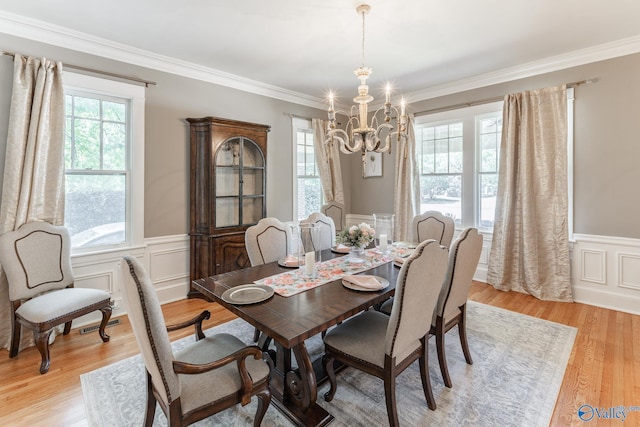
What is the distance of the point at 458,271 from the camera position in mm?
2039

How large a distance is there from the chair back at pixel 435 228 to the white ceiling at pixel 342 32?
71.6 inches

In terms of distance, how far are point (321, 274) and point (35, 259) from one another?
8.01 ft

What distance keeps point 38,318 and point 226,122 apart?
252 centimetres

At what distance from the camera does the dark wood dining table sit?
1.49 meters

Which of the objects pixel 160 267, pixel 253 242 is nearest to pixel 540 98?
pixel 253 242

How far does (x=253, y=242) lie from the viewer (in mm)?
2742

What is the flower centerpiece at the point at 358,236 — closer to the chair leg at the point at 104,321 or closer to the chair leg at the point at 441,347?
the chair leg at the point at 441,347

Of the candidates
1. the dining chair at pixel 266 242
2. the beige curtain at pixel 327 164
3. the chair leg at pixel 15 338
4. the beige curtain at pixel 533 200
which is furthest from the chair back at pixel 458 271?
the chair leg at pixel 15 338

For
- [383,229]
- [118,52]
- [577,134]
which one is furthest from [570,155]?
[118,52]

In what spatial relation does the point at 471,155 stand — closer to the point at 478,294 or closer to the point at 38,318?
the point at 478,294

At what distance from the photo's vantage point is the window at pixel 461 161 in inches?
165

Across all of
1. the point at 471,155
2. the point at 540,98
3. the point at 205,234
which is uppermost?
the point at 540,98

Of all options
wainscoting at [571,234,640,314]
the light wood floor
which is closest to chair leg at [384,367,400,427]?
the light wood floor

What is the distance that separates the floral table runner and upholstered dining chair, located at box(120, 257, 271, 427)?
0.48 meters
